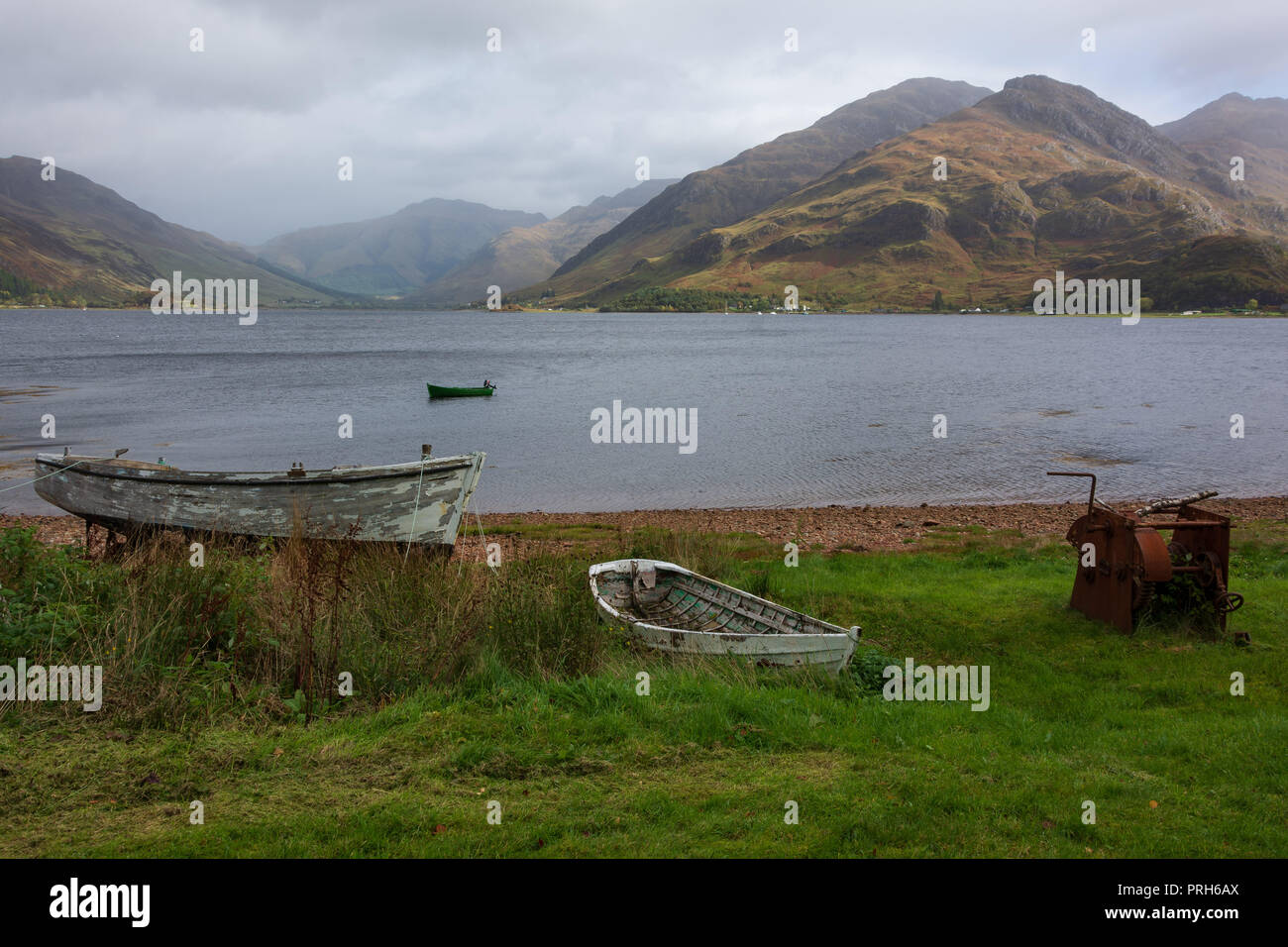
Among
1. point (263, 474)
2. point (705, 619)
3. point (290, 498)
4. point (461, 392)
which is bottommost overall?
point (705, 619)

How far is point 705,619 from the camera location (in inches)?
458

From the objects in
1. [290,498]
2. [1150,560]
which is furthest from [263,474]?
[1150,560]

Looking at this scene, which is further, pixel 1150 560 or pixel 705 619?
pixel 705 619

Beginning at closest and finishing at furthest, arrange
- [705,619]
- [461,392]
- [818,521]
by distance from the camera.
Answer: [705,619] < [818,521] < [461,392]

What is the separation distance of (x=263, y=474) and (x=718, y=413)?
36.4 m

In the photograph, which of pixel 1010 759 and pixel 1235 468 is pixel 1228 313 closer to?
pixel 1235 468

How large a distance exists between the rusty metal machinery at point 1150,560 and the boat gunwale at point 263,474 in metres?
9.88

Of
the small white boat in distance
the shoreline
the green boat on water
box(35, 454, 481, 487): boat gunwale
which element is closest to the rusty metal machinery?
the small white boat in distance

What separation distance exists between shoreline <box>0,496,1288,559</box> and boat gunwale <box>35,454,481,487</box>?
3104 millimetres

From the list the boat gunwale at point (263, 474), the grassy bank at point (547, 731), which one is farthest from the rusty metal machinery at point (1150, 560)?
the boat gunwale at point (263, 474)

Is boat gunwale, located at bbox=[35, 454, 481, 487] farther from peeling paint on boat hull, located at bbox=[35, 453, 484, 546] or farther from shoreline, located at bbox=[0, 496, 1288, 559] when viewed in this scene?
shoreline, located at bbox=[0, 496, 1288, 559]

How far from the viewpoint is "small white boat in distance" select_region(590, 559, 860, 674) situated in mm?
9398

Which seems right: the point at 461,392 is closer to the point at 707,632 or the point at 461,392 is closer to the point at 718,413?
the point at 718,413

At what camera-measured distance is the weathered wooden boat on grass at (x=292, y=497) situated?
48.9ft
